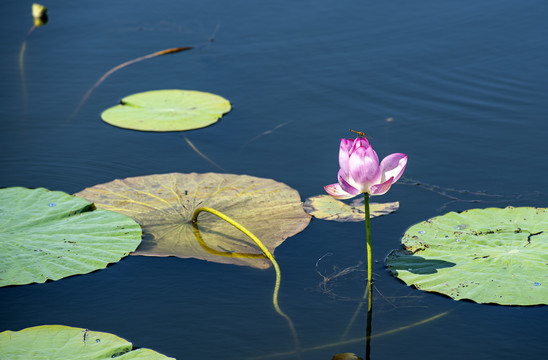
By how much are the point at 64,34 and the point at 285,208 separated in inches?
133

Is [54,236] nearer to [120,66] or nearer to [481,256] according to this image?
[481,256]

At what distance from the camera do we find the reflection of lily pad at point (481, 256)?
234 cm

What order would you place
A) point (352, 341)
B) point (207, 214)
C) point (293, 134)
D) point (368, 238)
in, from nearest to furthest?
point (352, 341) → point (368, 238) → point (207, 214) → point (293, 134)

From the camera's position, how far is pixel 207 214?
9.88 ft

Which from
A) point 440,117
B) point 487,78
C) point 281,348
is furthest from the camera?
point 487,78

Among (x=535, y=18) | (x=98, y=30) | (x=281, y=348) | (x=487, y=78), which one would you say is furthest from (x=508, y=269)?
(x=98, y=30)

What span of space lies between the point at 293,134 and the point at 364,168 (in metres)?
1.60

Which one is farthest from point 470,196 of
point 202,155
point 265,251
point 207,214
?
point 202,155

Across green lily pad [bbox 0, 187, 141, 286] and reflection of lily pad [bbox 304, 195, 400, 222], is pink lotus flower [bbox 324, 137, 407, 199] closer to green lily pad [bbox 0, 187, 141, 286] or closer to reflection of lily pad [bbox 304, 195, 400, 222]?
reflection of lily pad [bbox 304, 195, 400, 222]

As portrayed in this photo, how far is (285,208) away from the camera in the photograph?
9.86 feet

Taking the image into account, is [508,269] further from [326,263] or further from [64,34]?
[64,34]

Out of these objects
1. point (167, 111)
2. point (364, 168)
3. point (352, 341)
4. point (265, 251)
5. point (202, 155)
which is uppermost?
point (364, 168)

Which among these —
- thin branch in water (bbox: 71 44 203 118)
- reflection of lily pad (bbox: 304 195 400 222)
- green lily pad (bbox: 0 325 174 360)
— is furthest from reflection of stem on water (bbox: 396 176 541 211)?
thin branch in water (bbox: 71 44 203 118)

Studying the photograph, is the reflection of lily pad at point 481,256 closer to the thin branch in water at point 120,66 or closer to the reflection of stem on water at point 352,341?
the reflection of stem on water at point 352,341
